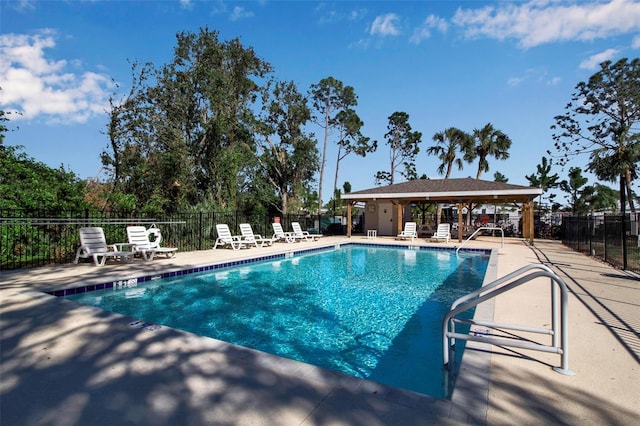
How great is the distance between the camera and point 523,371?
289cm

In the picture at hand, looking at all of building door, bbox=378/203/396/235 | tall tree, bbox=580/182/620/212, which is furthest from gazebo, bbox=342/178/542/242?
tall tree, bbox=580/182/620/212

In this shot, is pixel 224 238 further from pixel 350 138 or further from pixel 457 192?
pixel 350 138

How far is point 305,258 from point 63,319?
9080 mm

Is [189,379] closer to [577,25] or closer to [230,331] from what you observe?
[230,331]

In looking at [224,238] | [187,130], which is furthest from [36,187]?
[187,130]

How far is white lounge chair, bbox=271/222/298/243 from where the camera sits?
16.4 metres

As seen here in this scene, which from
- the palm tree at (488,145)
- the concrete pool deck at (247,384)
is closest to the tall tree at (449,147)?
the palm tree at (488,145)

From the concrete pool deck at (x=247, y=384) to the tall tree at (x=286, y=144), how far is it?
67.9 feet

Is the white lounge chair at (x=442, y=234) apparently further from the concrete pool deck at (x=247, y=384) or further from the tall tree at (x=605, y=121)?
the concrete pool deck at (x=247, y=384)

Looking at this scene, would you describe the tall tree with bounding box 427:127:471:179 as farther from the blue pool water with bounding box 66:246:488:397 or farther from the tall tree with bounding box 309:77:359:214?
the blue pool water with bounding box 66:246:488:397

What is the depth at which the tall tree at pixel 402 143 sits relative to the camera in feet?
121

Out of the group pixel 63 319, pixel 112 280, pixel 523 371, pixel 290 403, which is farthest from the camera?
pixel 112 280

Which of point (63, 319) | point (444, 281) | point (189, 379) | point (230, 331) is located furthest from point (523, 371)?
point (444, 281)

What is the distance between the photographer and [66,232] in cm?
989
